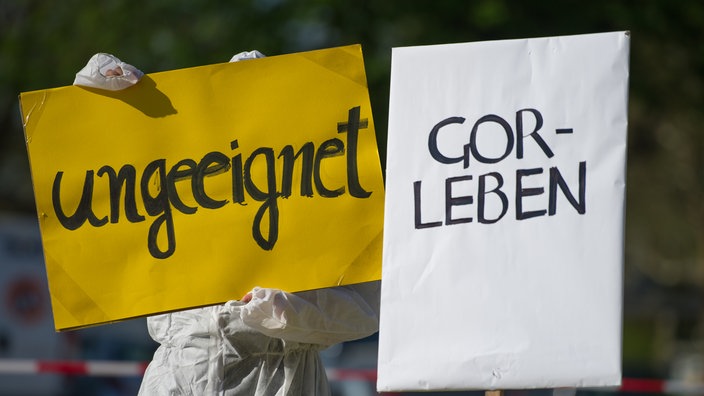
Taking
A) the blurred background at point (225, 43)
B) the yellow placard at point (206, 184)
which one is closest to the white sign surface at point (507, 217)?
the yellow placard at point (206, 184)

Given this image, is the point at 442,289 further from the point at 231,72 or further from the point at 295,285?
the point at 231,72

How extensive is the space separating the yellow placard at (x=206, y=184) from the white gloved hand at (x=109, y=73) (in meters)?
0.04

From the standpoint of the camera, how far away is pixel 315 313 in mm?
3180

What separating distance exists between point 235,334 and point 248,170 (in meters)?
0.46

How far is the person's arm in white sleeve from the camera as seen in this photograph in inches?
122

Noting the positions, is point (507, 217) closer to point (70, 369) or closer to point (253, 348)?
point (253, 348)

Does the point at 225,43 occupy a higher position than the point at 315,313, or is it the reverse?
the point at 225,43

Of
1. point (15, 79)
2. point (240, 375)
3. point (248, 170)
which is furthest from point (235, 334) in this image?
point (15, 79)

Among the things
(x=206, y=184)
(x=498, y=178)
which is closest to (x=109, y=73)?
(x=206, y=184)

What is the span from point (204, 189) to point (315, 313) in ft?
1.63

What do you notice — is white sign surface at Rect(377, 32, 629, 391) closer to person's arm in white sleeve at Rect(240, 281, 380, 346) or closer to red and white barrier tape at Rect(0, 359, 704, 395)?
person's arm in white sleeve at Rect(240, 281, 380, 346)

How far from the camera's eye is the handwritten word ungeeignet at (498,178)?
2939mm

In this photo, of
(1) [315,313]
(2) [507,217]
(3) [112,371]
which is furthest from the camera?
(3) [112,371]

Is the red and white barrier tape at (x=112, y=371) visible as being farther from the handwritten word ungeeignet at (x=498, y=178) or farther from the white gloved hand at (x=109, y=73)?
the handwritten word ungeeignet at (x=498, y=178)
